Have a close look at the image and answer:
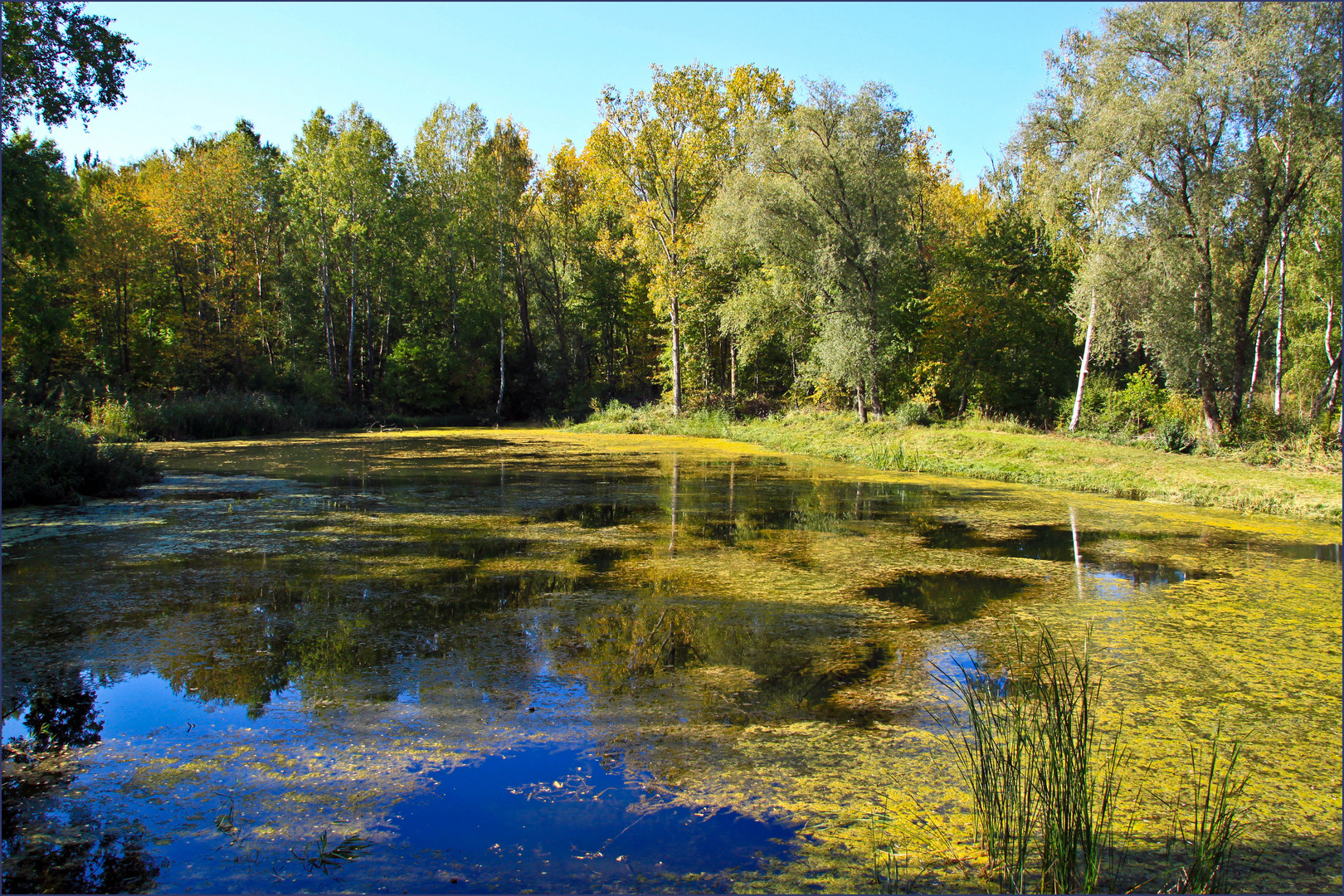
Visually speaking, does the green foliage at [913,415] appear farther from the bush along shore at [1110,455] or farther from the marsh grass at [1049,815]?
the marsh grass at [1049,815]

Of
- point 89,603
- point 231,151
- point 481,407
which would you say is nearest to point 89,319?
point 231,151

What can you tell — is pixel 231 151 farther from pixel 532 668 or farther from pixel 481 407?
pixel 532 668

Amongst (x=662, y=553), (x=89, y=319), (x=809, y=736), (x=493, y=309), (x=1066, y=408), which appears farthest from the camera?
(x=493, y=309)

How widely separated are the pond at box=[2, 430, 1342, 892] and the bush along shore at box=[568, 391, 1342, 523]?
1811mm

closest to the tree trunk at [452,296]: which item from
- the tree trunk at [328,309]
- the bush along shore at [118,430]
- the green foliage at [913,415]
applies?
the tree trunk at [328,309]

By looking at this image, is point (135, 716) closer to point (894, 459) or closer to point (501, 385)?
point (894, 459)

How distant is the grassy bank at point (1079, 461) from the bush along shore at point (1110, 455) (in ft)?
0.07

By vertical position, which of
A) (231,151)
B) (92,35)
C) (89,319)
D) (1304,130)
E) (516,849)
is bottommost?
(516,849)

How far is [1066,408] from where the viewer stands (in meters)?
21.5

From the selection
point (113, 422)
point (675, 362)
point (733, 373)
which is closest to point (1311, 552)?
point (113, 422)

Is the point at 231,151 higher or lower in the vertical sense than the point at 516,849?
higher

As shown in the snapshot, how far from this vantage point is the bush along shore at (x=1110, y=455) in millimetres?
11648

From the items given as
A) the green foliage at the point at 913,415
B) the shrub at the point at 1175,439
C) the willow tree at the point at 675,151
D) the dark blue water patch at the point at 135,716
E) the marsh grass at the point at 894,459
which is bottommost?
the dark blue water patch at the point at 135,716

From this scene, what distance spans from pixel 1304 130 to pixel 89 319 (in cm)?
3162
